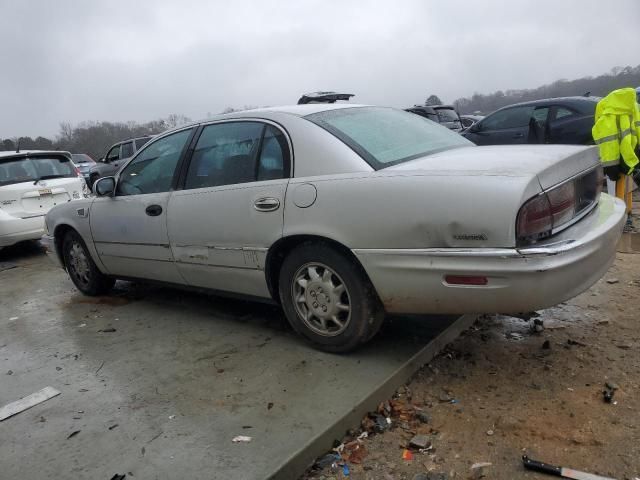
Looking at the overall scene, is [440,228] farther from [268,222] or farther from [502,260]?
[268,222]

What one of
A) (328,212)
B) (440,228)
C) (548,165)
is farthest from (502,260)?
(328,212)

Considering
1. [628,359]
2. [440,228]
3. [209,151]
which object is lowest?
[628,359]

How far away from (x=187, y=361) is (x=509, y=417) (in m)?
1.95

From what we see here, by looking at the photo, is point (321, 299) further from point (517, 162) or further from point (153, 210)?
point (153, 210)

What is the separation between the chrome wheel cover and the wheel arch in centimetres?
14

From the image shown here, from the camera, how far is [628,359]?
9.66 ft

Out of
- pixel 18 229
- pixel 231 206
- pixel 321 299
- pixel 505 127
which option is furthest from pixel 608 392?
pixel 505 127

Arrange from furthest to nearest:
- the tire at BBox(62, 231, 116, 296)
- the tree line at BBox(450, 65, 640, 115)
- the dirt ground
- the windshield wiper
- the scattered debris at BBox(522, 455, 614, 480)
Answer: the tree line at BBox(450, 65, 640, 115)
the windshield wiper
the tire at BBox(62, 231, 116, 296)
the dirt ground
the scattered debris at BBox(522, 455, 614, 480)

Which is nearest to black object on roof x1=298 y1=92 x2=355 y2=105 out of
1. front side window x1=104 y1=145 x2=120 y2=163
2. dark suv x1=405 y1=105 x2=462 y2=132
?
dark suv x1=405 y1=105 x2=462 y2=132

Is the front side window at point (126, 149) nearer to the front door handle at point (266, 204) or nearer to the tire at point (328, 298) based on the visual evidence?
the front door handle at point (266, 204)

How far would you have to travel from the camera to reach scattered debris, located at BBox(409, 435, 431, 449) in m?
2.36

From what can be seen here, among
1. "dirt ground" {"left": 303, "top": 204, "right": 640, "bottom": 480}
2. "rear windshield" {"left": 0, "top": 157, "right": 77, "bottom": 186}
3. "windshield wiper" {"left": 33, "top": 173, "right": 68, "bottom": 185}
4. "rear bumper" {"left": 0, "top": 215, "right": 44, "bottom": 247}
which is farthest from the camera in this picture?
"windshield wiper" {"left": 33, "top": 173, "right": 68, "bottom": 185}

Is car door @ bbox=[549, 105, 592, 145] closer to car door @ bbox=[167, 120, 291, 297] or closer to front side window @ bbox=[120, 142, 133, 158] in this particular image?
car door @ bbox=[167, 120, 291, 297]

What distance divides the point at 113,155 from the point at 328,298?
51.2 ft
